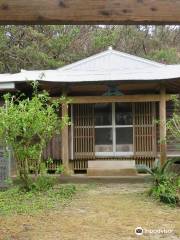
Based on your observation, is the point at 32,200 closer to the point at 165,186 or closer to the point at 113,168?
the point at 165,186

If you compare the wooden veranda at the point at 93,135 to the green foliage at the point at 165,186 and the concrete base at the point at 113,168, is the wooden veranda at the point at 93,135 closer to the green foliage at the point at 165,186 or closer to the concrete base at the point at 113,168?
the concrete base at the point at 113,168

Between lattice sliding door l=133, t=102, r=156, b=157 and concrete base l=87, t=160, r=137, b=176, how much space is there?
1.08 metres

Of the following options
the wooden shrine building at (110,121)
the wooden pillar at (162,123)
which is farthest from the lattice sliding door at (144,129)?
the wooden pillar at (162,123)

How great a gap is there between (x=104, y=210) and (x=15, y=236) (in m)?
2.47

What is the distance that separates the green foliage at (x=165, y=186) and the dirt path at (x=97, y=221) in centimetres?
25

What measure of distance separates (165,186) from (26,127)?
3.38 meters

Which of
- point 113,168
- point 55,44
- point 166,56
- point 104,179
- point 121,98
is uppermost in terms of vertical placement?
point 55,44

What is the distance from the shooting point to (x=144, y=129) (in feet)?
48.4

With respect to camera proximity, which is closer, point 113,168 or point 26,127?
point 26,127

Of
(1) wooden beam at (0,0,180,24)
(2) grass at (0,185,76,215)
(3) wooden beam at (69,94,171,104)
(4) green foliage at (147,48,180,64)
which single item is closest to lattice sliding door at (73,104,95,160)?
(3) wooden beam at (69,94,171,104)

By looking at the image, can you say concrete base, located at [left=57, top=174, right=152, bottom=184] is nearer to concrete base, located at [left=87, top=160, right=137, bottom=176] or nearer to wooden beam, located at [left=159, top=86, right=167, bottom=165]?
concrete base, located at [left=87, top=160, right=137, bottom=176]

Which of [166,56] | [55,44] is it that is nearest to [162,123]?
[55,44]

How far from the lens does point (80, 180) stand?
13.0 m

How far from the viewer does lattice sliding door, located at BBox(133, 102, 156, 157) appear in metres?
14.7
